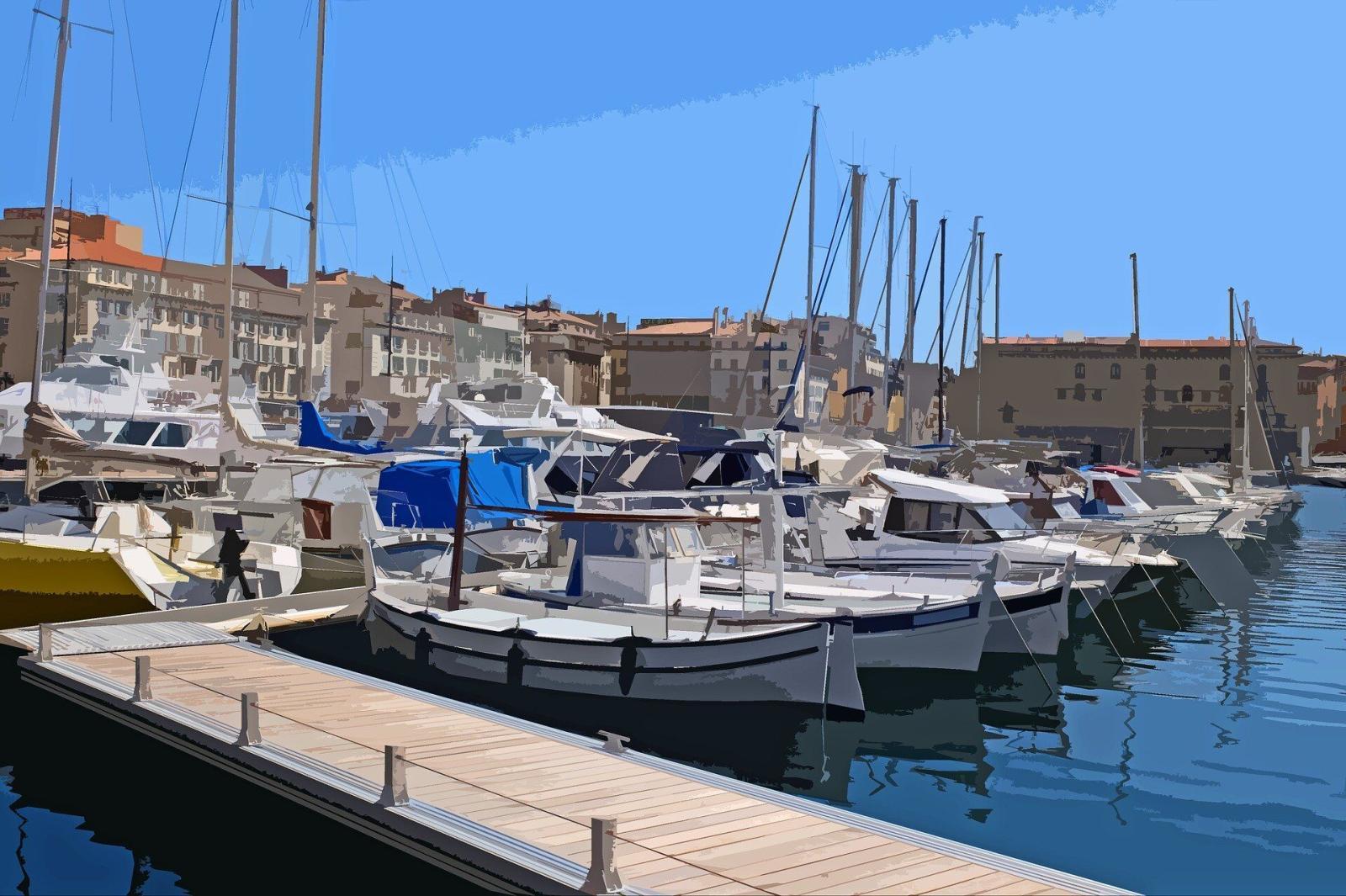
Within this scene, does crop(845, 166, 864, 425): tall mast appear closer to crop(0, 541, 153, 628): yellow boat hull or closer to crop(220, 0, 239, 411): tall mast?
crop(220, 0, 239, 411): tall mast

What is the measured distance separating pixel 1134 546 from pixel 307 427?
20152 millimetres

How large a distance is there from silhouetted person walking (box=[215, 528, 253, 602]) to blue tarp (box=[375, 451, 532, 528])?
16.4 feet

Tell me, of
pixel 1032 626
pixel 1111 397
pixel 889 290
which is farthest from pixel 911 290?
pixel 1111 397

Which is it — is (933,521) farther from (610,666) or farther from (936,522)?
(610,666)

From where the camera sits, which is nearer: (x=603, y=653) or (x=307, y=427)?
(x=603, y=653)

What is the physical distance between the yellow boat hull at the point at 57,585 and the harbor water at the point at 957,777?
2.92ft

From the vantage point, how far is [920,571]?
79.5ft

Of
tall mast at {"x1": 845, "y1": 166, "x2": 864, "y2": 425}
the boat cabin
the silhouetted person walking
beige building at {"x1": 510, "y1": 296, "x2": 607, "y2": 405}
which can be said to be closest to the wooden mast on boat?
the silhouetted person walking

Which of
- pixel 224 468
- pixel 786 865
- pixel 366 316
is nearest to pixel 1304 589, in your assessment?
pixel 224 468

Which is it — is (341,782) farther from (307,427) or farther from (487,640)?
(307,427)

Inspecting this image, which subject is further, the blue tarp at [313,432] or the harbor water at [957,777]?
the blue tarp at [313,432]

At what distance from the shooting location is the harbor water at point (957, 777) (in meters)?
11.8

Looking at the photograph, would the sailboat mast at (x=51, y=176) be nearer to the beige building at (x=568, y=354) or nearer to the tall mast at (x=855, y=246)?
the tall mast at (x=855, y=246)

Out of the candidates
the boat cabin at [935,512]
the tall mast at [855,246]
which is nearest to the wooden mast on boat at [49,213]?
the boat cabin at [935,512]
